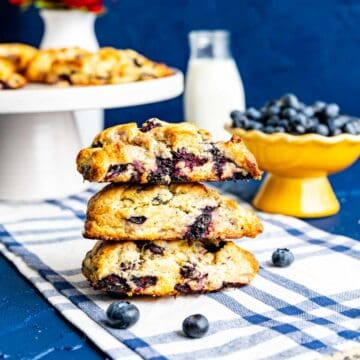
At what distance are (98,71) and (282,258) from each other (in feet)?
2.16

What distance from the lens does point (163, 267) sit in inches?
41.4

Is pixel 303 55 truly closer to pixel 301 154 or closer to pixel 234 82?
pixel 234 82

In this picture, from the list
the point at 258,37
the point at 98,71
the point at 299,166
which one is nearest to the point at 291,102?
the point at 299,166

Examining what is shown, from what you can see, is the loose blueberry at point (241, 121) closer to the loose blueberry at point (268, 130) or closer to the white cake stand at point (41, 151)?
the loose blueberry at point (268, 130)

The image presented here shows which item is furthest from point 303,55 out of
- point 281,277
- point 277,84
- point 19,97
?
point 281,277

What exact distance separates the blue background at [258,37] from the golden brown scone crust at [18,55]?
0.53 m

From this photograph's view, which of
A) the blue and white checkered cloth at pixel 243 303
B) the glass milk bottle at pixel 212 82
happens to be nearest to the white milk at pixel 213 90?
the glass milk bottle at pixel 212 82

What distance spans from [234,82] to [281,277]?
0.96 m

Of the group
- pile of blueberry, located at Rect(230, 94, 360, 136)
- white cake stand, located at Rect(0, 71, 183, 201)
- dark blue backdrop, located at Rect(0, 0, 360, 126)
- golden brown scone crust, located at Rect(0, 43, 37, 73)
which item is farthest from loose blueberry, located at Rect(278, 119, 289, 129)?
dark blue backdrop, located at Rect(0, 0, 360, 126)

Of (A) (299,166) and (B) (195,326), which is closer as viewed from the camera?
(B) (195,326)

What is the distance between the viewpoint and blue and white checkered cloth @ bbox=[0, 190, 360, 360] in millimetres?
917

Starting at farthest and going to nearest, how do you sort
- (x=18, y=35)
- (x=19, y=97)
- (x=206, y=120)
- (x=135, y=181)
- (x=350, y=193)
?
(x=18, y=35), (x=206, y=120), (x=350, y=193), (x=19, y=97), (x=135, y=181)

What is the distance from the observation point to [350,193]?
1.71 meters

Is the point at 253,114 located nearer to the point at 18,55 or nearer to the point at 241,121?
the point at 241,121
